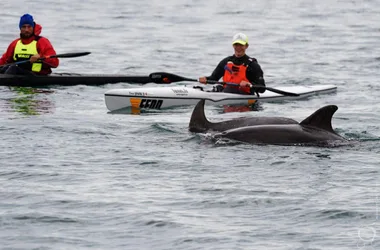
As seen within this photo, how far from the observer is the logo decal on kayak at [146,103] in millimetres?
18406

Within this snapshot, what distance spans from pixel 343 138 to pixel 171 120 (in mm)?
3920

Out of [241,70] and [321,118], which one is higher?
[241,70]

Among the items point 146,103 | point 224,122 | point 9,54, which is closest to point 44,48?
point 9,54

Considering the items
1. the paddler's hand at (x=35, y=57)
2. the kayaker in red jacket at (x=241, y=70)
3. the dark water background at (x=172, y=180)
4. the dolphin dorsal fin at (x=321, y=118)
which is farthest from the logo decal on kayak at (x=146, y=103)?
the dolphin dorsal fin at (x=321, y=118)

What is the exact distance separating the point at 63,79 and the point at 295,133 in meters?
8.65

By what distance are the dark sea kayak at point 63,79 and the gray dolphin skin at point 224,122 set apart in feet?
22.2

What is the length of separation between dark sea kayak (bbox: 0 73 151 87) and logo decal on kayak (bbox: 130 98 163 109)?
10.0 feet

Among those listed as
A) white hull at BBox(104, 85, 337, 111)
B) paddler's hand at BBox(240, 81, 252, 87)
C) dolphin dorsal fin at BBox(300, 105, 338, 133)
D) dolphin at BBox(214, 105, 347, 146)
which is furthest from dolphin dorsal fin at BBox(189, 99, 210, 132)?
white hull at BBox(104, 85, 337, 111)

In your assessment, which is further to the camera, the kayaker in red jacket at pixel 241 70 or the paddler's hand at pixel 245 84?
the kayaker in red jacket at pixel 241 70

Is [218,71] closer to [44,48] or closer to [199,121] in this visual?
[44,48]

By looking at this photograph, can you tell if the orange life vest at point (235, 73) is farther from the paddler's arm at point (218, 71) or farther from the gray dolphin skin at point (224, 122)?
the gray dolphin skin at point (224, 122)

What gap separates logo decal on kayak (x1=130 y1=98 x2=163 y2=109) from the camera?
1841cm

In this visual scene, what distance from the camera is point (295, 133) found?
1346 centimetres

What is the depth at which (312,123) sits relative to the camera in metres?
13.5
